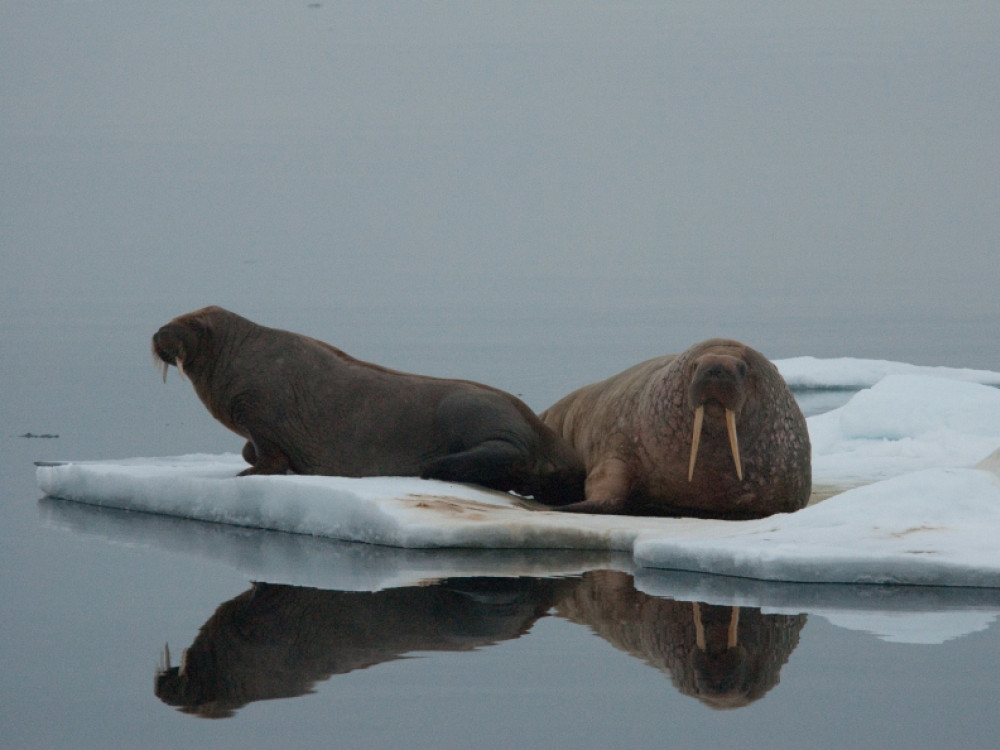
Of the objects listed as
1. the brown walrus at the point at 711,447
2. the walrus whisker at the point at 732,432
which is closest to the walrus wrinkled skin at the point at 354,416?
the brown walrus at the point at 711,447

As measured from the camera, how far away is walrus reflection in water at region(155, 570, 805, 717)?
4.02 meters

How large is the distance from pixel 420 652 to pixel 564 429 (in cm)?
475

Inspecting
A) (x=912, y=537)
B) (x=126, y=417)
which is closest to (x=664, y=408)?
(x=912, y=537)

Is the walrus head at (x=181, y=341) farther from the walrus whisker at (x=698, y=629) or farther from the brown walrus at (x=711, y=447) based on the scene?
the walrus whisker at (x=698, y=629)

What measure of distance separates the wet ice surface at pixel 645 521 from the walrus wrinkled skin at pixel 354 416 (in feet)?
0.93

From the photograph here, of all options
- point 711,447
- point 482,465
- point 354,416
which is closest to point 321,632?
point 482,465

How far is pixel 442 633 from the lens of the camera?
4648 millimetres

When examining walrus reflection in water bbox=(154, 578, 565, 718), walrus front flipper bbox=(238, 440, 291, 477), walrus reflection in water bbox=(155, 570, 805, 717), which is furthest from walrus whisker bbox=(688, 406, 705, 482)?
walrus front flipper bbox=(238, 440, 291, 477)

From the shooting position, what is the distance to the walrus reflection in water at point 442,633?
13.2 feet

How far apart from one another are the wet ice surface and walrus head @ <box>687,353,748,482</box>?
518mm

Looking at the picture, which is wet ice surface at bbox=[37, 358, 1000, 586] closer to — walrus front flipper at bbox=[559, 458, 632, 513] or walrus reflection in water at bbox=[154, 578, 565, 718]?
walrus front flipper at bbox=[559, 458, 632, 513]

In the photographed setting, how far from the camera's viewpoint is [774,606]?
5012mm

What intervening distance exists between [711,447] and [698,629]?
2.87m

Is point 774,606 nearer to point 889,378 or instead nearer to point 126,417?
point 889,378
